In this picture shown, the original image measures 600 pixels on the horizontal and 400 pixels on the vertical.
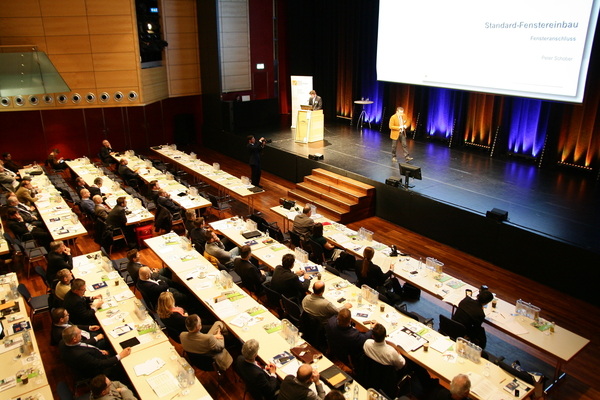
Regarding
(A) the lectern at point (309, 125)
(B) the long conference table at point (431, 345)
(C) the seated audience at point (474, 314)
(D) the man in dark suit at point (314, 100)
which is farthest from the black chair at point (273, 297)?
(D) the man in dark suit at point (314, 100)

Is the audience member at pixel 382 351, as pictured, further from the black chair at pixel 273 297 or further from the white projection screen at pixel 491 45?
the white projection screen at pixel 491 45

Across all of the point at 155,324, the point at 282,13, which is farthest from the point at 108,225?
the point at 282,13

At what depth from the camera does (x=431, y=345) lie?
5.55 m

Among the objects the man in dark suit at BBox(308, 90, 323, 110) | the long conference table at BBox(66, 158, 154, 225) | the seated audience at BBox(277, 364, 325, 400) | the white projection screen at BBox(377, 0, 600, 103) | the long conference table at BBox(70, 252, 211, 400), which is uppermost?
the white projection screen at BBox(377, 0, 600, 103)

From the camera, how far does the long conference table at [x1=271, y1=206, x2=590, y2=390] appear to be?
5.61m

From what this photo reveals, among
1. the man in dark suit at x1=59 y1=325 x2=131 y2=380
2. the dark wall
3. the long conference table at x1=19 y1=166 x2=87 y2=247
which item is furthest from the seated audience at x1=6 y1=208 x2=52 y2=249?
the dark wall

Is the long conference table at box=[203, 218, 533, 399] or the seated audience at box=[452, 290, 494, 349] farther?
the seated audience at box=[452, 290, 494, 349]

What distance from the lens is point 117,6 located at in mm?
14820

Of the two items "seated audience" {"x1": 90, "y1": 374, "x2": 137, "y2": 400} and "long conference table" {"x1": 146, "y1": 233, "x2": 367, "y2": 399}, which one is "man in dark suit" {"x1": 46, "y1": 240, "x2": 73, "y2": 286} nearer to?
"long conference table" {"x1": 146, "y1": 233, "x2": 367, "y2": 399}

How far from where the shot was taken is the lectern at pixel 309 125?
1445cm

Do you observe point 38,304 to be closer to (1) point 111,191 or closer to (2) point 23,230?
(2) point 23,230

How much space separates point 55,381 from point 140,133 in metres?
13.2

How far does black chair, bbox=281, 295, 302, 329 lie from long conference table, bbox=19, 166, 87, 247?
15.3 ft

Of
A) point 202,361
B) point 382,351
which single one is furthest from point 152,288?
point 382,351
